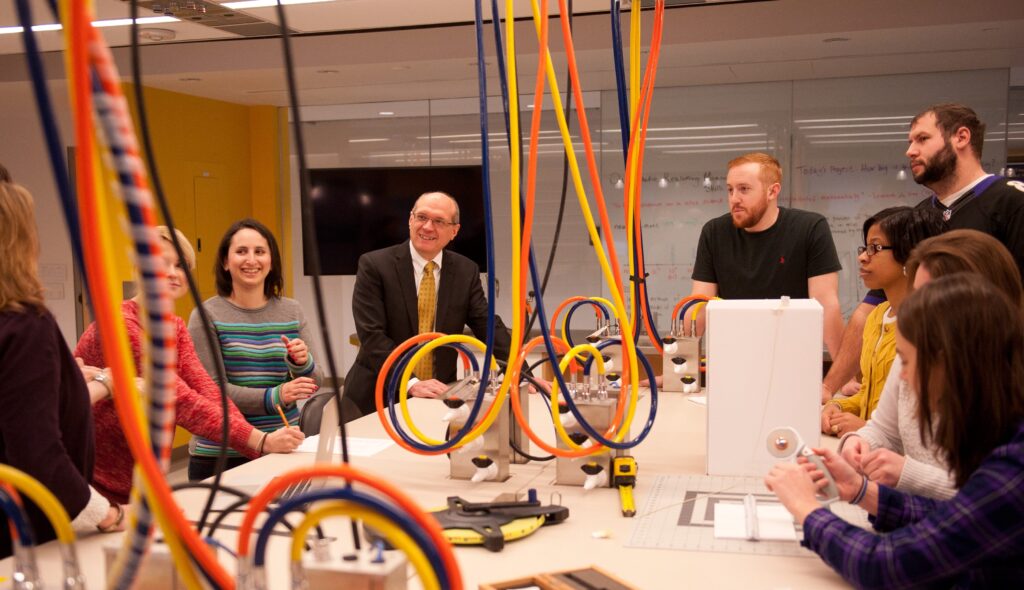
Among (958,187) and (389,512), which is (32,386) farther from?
(958,187)

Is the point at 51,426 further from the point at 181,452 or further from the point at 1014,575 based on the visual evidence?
the point at 181,452

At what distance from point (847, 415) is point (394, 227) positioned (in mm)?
4350

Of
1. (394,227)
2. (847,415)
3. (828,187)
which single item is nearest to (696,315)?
(847,415)

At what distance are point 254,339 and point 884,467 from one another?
6.05 feet

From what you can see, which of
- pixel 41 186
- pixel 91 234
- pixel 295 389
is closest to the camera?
pixel 91 234

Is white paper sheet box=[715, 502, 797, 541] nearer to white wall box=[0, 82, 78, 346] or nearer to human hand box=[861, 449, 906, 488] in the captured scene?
human hand box=[861, 449, 906, 488]

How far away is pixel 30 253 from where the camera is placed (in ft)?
5.08

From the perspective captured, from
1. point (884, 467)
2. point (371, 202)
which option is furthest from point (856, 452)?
point (371, 202)

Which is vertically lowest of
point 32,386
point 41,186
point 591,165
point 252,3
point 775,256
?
point 32,386

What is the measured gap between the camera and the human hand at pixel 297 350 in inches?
102

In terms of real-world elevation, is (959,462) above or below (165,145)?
below

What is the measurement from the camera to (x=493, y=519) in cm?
153

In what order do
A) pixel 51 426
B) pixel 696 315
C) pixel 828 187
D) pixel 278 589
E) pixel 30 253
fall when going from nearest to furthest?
1. pixel 278 589
2. pixel 51 426
3. pixel 30 253
4. pixel 696 315
5. pixel 828 187

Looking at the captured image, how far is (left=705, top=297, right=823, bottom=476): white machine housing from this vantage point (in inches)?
74.9
